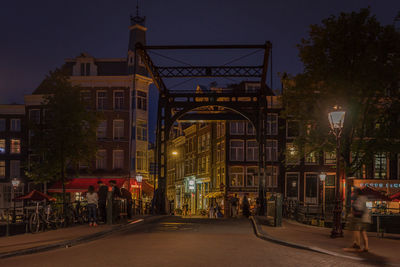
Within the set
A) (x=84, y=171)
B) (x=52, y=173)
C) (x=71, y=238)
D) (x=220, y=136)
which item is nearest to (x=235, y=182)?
(x=220, y=136)

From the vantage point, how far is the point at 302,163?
53219 millimetres

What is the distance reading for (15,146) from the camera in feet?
174

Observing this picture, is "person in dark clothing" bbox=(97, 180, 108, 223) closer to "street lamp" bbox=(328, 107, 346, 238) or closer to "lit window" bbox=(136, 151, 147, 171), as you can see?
"street lamp" bbox=(328, 107, 346, 238)

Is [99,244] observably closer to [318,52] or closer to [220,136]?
[318,52]

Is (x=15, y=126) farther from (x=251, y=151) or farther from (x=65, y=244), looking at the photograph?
(x=65, y=244)

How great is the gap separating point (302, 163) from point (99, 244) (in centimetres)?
4161

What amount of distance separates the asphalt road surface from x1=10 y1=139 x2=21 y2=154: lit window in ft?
134

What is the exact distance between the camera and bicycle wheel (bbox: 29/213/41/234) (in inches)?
686

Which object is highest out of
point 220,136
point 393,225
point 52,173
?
point 220,136

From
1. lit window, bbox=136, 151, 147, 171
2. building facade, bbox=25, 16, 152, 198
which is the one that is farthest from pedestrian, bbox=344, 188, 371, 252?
lit window, bbox=136, 151, 147, 171

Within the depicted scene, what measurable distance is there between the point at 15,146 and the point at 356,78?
36950 millimetres

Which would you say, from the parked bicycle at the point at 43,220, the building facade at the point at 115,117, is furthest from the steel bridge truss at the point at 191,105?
the building facade at the point at 115,117

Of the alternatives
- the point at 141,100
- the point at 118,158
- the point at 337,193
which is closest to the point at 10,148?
the point at 118,158

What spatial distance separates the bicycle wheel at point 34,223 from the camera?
57.2 feet
